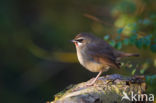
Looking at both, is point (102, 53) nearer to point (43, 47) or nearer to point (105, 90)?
point (105, 90)

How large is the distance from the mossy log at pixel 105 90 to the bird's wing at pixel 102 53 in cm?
41

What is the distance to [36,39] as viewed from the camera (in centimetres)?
1068

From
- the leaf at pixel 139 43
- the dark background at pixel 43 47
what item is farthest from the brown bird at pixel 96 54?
the dark background at pixel 43 47

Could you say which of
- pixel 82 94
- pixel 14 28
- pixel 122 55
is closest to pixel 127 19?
pixel 122 55

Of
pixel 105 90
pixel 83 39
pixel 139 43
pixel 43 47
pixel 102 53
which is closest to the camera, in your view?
pixel 105 90

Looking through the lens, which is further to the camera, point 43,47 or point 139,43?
point 43,47

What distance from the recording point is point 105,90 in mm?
4652

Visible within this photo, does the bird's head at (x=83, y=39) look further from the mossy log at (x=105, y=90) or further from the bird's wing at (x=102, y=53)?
the mossy log at (x=105, y=90)

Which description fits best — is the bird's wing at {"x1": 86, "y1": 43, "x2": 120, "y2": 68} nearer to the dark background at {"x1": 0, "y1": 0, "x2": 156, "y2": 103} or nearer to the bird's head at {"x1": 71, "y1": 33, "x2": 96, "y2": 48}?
the bird's head at {"x1": 71, "y1": 33, "x2": 96, "y2": 48}

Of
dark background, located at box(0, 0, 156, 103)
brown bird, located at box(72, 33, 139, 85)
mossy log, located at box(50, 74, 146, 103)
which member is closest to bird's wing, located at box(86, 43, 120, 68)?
brown bird, located at box(72, 33, 139, 85)

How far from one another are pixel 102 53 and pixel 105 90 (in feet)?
4.25

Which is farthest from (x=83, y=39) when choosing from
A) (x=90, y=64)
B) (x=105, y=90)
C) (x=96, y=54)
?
(x=105, y=90)

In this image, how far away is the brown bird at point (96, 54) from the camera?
19.0 ft

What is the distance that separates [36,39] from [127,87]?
20.1 feet
